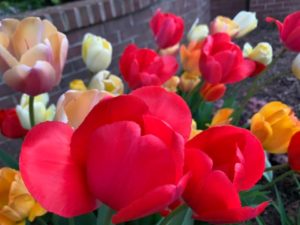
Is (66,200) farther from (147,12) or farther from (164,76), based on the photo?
(147,12)

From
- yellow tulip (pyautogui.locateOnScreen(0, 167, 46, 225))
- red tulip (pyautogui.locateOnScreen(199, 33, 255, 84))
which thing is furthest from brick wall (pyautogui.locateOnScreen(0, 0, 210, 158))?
yellow tulip (pyautogui.locateOnScreen(0, 167, 46, 225))

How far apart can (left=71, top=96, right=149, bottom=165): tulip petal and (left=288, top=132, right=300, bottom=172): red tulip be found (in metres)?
0.40

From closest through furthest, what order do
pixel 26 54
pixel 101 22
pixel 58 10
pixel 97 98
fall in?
pixel 97 98 → pixel 26 54 → pixel 58 10 → pixel 101 22

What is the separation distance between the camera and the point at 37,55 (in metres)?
0.72

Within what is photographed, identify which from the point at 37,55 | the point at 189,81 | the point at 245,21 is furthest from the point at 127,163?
the point at 245,21

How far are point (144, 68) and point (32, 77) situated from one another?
1.35 feet

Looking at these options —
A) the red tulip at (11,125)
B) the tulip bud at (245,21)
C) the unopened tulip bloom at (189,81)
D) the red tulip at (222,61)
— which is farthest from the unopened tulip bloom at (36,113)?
the tulip bud at (245,21)

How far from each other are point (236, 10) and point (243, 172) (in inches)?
182

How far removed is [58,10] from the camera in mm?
2211

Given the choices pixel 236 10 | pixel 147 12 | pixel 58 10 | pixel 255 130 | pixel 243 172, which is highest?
pixel 243 172

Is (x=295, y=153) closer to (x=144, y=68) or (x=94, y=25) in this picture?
(x=144, y=68)

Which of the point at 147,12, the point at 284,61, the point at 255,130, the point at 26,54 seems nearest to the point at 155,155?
the point at 26,54

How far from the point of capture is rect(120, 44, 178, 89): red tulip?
109 centimetres

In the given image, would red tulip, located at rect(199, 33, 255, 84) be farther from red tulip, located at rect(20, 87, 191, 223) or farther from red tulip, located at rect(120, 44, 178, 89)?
red tulip, located at rect(20, 87, 191, 223)
